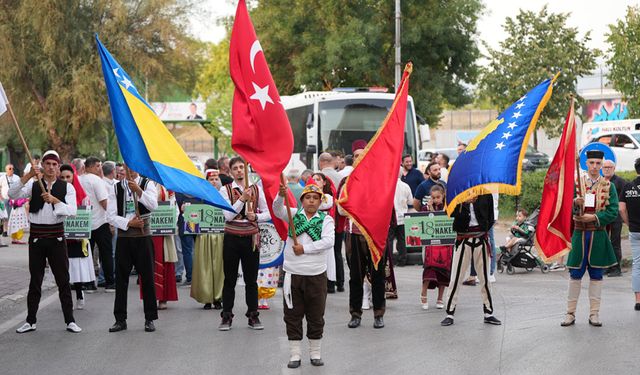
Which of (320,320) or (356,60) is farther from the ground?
(356,60)

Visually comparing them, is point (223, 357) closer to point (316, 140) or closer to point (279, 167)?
point (279, 167)

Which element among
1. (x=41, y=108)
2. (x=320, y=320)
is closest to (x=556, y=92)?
(x=41, y=108)

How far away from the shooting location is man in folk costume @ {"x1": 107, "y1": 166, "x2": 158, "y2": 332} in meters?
11.2

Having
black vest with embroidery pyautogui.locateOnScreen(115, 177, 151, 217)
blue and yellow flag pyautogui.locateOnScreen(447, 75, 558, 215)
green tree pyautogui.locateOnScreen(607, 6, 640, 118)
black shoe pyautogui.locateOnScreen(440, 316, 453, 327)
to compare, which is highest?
green tree pyautogui.locateOnScreen(607, 6, 640, 118)

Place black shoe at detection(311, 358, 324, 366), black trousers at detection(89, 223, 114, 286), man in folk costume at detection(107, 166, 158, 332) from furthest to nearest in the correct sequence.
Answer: black trousers at detection(89, 223, 114, 286) < man in folk costume at detection(107, 166, 158, 332) < black shoe at detection(311, 358, 324, 366)

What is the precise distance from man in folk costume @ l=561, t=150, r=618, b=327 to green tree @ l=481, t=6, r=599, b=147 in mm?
24962

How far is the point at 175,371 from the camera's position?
8906 millimetres

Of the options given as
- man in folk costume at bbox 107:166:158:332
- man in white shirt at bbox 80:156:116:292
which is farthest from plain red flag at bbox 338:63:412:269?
man in white shirt at bbox 80:156:116:292

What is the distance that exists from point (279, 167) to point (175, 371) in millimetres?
2076

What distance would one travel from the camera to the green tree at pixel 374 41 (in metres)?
39.7

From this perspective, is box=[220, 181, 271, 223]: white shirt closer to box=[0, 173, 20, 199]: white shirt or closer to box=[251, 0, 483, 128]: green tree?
box=[0, 173, 20, 199]: white shirt

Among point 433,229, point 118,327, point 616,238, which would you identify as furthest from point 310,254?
point 616,238

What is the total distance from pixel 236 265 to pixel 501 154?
3.03 m

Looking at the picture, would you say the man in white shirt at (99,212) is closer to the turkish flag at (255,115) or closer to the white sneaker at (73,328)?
the white sneaker at (73,328)
